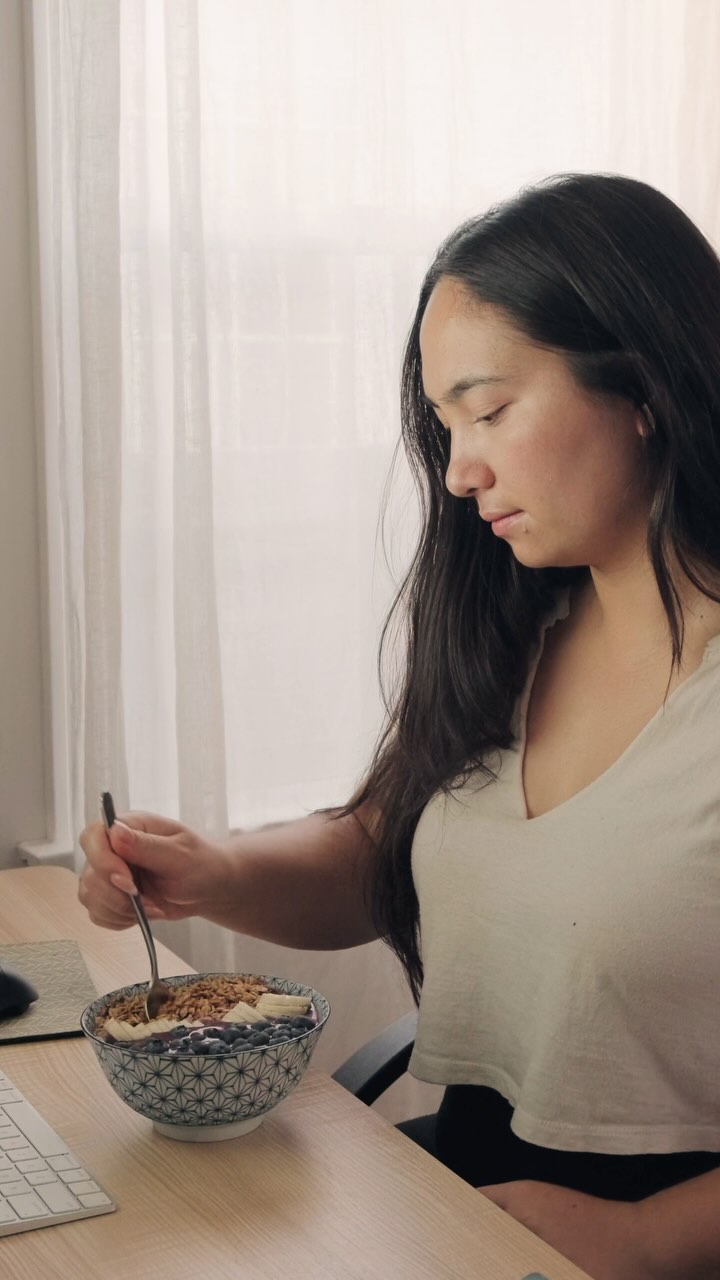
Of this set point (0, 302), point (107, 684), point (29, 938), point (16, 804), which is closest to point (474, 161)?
point (0, 302)

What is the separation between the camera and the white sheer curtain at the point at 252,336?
1776 millimetres

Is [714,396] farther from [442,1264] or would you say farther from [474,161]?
[474,161]

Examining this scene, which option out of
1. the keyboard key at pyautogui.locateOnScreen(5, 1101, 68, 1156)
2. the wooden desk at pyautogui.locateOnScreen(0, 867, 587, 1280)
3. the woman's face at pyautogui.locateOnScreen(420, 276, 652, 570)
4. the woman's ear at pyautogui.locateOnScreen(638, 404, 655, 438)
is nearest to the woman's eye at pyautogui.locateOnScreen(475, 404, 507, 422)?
the woman's face at pyautogui.locateOnScreen(420, 276, 652, 570)

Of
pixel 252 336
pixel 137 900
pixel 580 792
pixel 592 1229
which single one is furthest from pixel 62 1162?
pixel 252 336

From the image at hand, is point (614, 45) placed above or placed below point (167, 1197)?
→ above

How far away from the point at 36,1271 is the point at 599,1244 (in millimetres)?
453

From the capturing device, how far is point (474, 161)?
2074 millimetres

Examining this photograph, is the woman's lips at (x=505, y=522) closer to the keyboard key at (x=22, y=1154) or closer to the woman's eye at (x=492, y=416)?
the woman's eye at (x=492, y=416)

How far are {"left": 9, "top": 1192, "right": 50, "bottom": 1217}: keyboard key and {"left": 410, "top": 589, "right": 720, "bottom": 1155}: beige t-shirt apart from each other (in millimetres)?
447

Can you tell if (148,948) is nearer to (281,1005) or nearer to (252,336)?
(281,1005)

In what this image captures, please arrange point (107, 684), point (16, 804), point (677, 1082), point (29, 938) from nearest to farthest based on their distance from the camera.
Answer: point (677, 1082) → point (29, 938) → point (107, 684) → point (16, 804)

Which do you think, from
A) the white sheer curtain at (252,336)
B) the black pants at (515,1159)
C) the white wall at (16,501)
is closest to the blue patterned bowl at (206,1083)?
the black pants at (515,1159)

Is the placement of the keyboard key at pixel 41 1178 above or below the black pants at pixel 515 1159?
above

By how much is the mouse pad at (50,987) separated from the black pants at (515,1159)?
371 millimetres
